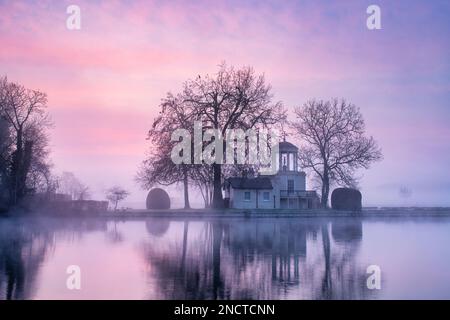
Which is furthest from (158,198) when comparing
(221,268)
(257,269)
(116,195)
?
(257,269)

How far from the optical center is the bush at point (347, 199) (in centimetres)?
4788

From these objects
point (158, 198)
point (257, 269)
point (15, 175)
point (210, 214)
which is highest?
point (15, 175)

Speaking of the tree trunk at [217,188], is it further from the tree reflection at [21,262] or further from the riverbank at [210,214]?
the tree reflection at [21,262]

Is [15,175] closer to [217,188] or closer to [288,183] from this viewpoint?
[217,188]

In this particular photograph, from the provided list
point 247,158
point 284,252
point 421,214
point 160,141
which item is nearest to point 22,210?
point 160,141

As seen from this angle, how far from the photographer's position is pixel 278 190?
48656 millimetres

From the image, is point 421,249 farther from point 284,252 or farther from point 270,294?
point 270,294

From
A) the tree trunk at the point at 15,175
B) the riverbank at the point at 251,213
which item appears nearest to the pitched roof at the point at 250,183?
the riverbank at the point at 251,213

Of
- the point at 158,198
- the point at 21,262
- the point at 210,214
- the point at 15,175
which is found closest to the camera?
the point at 21,262

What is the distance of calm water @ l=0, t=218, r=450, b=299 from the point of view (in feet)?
32.6

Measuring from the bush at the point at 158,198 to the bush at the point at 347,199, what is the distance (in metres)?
16.9

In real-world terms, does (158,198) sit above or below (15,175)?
below

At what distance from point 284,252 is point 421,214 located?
3540 cm

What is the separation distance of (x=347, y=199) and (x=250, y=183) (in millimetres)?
9683
